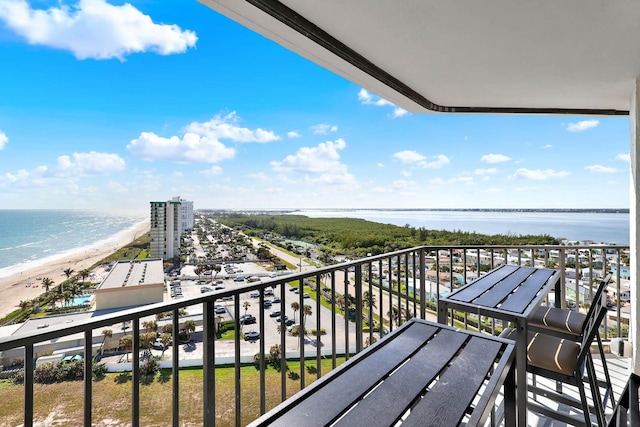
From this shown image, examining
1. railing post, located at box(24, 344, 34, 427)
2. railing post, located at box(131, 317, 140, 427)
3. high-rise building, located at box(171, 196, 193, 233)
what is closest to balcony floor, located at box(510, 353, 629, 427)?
railing post, located at box(131, 317, 140, 427)

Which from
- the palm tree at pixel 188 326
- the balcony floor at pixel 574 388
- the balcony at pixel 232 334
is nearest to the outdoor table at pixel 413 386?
the balcony at pixel 232 334

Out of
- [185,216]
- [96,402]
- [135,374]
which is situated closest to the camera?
[135,374]

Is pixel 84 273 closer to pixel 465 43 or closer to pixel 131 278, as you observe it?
pixel 131 278

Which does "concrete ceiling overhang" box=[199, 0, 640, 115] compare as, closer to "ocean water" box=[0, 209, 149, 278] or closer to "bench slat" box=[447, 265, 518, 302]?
"bench slat" box=[447, 265, 518, 302]

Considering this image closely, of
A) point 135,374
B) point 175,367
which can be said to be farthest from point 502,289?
point 135,374

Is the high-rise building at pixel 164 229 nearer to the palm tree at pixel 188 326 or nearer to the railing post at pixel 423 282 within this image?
the palm tree at pixel 188 326

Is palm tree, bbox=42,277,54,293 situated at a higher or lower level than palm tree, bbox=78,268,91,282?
lower
